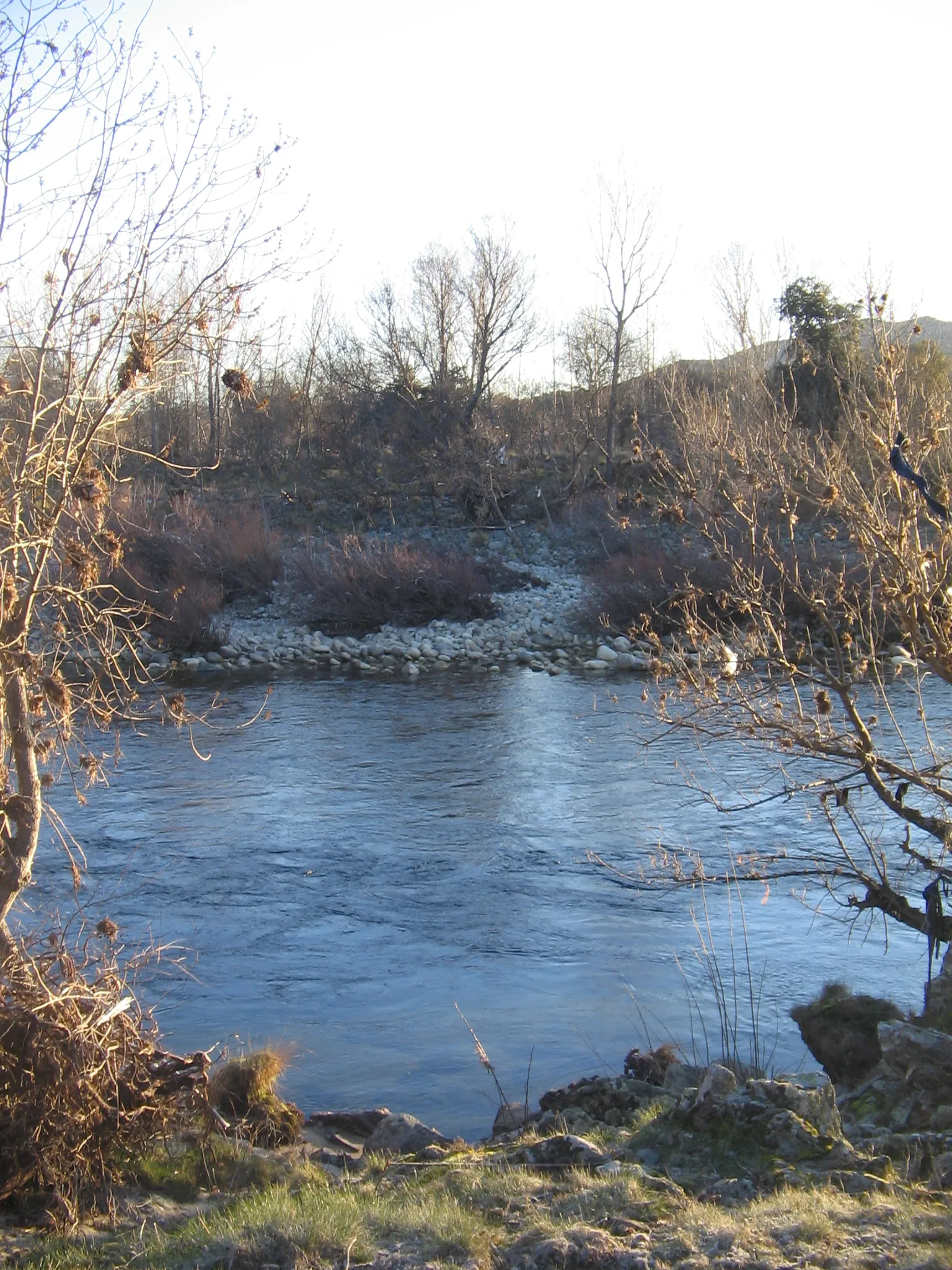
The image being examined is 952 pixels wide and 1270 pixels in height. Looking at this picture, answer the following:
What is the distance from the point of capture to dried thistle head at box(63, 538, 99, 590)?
13.7ft

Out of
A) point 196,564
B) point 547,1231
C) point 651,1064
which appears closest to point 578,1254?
point 547,1231

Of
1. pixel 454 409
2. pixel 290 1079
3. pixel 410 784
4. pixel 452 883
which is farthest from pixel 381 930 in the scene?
pixel 454 409

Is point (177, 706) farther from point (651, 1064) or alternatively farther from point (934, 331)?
point (934, 331)

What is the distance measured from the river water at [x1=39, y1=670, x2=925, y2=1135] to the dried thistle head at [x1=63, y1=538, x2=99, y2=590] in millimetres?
3505

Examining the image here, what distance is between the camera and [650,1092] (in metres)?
5.72

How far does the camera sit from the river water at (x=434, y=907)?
6.95 m

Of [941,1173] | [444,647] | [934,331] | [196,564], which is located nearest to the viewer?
[941,1173]

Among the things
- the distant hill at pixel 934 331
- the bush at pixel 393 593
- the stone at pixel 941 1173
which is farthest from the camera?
the bush at pixel 393 593

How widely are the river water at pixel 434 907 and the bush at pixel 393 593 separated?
8906mm

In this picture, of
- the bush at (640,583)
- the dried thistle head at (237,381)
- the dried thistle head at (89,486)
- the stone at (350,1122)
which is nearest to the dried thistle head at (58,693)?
the dried thistle head at (89,486)

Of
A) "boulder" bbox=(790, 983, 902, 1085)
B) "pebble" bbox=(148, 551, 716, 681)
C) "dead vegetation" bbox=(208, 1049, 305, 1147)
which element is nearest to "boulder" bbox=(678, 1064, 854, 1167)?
"boulder" bbox=(790, 983, 902, 1085)

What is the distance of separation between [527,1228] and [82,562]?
109 inches

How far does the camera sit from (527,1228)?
12.2 ft

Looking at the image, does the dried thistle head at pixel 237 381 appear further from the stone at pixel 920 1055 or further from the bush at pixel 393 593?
the bush at pixel 393 593
